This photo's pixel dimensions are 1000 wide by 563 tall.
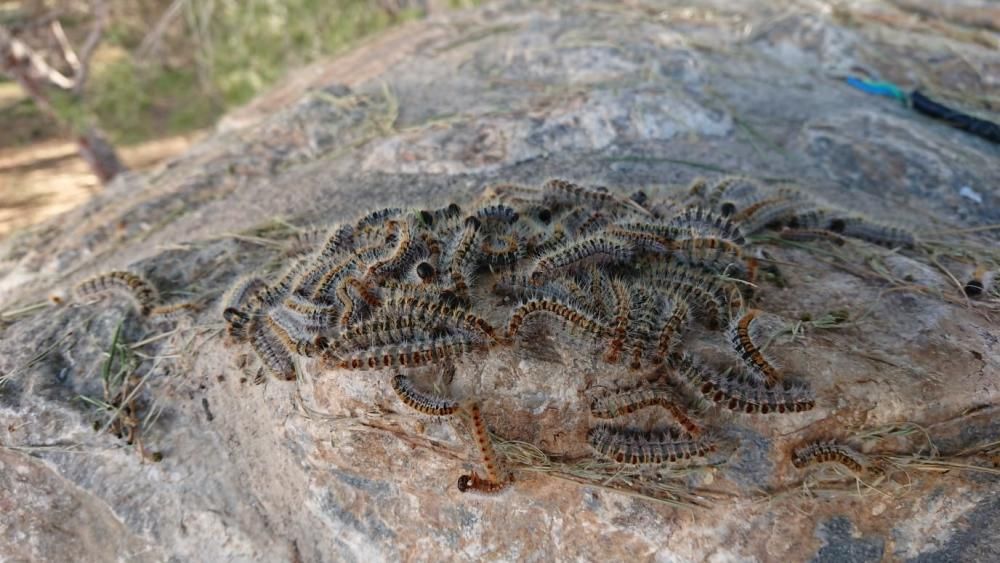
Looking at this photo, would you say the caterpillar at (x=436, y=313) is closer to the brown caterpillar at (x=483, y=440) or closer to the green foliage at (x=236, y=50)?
the brown caterpillar at (x=483, y=440)

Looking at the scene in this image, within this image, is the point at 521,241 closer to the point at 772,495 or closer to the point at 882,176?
the point at 772,495

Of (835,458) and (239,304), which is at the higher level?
(239,304)

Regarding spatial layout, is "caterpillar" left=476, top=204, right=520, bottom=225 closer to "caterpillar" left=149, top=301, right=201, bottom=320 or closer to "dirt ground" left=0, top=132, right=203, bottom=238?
"caterpillar" left=149, top=301, right=201, bottom=320

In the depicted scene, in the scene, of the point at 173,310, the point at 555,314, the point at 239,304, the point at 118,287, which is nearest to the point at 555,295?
the point at 555,314

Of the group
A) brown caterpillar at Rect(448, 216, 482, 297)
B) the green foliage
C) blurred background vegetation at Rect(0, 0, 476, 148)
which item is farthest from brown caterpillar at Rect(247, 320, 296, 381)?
blurred background vegetation at Rect(0, 0, 476, 148)

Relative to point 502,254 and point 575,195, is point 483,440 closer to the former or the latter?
point 502,254

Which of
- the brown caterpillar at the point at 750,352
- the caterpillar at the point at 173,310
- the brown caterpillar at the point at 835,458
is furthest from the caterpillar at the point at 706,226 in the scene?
the caterpillar at the point at 173,310
